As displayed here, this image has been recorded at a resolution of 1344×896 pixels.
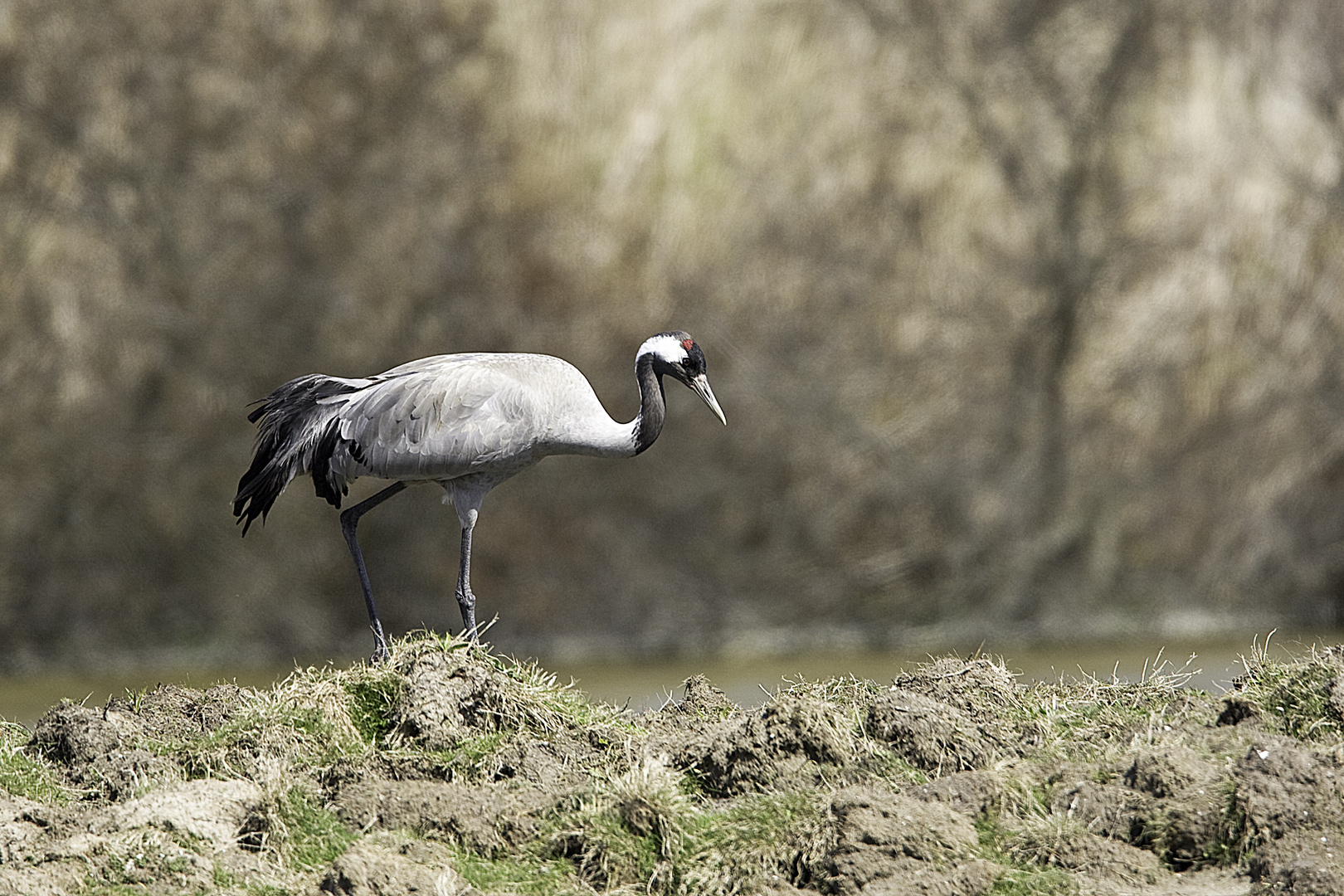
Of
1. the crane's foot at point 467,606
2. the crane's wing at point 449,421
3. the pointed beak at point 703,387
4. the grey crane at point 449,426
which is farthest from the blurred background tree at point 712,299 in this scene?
the crane's foot at point 467,606

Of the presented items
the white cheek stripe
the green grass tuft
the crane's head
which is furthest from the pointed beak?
the green grass tuft

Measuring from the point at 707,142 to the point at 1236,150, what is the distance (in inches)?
132

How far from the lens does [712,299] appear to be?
940cm

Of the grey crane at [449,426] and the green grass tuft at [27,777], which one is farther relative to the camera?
the grey crane at [449,426]

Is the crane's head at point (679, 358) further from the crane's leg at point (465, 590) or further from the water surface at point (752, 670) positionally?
the water surface at point (752, 670)

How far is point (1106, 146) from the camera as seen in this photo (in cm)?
986

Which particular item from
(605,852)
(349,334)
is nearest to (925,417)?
(349,334)

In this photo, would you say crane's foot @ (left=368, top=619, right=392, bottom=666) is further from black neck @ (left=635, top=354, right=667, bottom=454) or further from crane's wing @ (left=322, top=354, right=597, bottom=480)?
black neck @ (left=635, top=354, right=667, bottom=454)

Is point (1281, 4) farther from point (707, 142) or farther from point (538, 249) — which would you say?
point (538, 249)

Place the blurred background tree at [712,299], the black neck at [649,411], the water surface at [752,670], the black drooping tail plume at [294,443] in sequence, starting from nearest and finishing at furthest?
the black drooping tail plume at [294,443]
the black neck at [649,411]
the water surface at [752,670]
the blurred background tree at [712,299]

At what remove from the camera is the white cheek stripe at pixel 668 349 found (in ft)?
21.2

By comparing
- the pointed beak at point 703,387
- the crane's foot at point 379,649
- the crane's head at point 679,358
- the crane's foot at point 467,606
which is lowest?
the crane's foot at point 379,649

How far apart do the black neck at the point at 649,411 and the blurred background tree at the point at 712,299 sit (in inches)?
107

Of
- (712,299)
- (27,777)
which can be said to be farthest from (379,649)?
(712,299)
